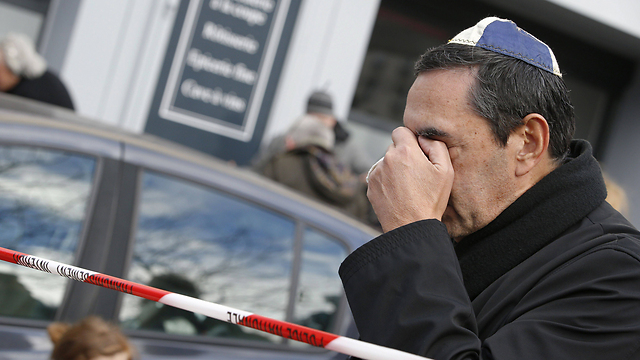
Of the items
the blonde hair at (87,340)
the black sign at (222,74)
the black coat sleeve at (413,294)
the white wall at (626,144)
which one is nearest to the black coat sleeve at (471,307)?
the black coat sleeve at (413,294)

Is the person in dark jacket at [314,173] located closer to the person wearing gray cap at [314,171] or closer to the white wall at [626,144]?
the person wearing gray cap at [314,171]

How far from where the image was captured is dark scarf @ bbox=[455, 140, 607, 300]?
1.20m

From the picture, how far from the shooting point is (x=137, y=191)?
2340 millimetres

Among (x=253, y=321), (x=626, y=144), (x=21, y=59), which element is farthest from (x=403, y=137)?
(x=626, y=144)

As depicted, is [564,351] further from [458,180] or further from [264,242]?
[264,242]

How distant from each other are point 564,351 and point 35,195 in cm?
180

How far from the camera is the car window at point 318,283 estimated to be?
8.38 feet

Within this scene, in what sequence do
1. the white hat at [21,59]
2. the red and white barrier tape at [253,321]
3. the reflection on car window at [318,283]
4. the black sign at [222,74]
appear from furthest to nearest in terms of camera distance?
the black sign at [222,74] → the white hat at [21,59] → the reflection on car window at [318,283] → the red and white barrier tape at [253,321]

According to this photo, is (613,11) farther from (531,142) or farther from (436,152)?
(436,152)

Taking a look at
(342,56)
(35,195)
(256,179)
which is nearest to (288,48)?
(342,56)

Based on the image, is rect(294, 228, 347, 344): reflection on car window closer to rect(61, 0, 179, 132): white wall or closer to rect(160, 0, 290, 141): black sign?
rect(61, 0, 179, 132): white wall

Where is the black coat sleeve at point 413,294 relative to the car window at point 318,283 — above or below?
above

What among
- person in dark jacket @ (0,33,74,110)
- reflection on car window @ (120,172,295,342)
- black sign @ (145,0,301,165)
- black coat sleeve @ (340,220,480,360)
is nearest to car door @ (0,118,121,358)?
reflection on car window @ (120,172,295,342)

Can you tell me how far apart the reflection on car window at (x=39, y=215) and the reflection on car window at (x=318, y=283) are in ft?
2.89
